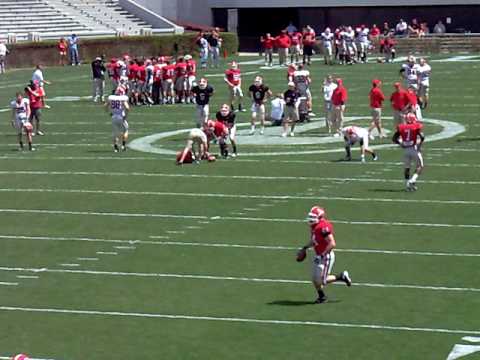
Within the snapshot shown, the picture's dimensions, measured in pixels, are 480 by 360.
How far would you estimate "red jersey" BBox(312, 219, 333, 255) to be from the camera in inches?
638

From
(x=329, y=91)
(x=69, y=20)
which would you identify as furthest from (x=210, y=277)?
(x=69, y=20)

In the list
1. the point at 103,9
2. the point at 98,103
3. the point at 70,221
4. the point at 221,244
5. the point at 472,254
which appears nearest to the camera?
the point at 472,254

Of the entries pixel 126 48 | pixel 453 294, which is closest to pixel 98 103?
pixel 126 48

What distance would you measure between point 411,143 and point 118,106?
27.0 ft

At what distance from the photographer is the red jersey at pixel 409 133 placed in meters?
24.0

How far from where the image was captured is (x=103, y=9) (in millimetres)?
64625

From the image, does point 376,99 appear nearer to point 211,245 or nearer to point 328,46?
point 211,245

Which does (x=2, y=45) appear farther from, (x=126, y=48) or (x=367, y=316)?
(x=367, y=316)

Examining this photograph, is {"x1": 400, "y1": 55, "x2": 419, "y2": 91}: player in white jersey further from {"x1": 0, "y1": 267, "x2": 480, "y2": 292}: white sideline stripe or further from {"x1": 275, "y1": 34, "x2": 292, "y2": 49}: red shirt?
{"x1": 0, "y1": 267, "x2": 480, "y2": 292}: white sideline stripe

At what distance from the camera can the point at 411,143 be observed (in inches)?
951

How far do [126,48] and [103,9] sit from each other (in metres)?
7.61

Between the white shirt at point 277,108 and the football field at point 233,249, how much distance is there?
971 mm

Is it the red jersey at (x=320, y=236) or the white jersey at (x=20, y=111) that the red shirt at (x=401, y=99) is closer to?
the white jersey at (x=20, y=111)

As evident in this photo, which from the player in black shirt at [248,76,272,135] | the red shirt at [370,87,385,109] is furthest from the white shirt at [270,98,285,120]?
the red shirt at [370,87,385,109]
